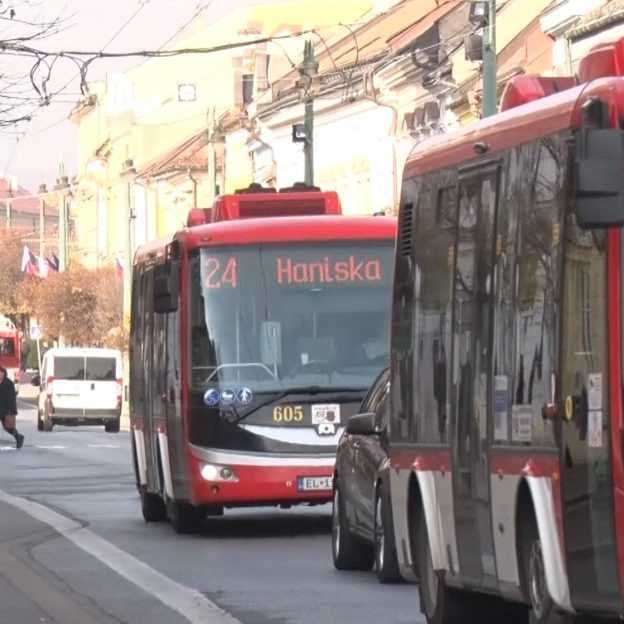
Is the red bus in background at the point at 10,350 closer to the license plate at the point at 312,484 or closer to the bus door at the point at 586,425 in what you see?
the license plate at the point at 312,484

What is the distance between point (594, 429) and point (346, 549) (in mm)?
7822

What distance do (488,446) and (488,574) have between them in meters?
0.60

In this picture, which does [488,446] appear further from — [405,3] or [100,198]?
[100,198]

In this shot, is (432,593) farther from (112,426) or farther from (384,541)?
(112,426)

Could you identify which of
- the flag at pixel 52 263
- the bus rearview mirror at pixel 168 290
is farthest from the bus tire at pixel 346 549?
the flag at pixel 52 263

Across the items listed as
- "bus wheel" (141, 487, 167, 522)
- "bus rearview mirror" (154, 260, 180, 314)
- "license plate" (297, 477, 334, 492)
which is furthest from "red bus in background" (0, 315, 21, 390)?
"license plate" (297, 477, 334, 492)

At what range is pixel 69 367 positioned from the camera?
63469mm

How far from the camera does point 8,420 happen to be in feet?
149

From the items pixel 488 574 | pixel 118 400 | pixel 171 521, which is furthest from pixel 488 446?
pixel 118 400

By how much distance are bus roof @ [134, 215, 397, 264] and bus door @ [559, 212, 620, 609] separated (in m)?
11.5

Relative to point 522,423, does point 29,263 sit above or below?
above

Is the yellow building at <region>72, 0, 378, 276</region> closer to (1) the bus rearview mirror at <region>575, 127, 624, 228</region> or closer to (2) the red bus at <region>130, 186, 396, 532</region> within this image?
(2) the red bus at <region>130, 186, 396, 532</region>

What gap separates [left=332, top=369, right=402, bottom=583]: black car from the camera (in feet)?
51.2

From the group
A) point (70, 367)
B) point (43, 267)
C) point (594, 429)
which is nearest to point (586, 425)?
point (594, 429)
